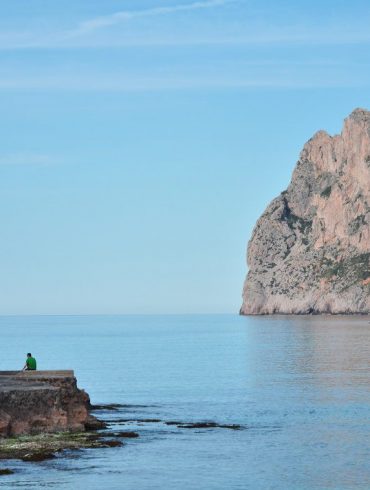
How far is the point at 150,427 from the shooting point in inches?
1661

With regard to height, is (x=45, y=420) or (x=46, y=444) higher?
(x=45, y=420)

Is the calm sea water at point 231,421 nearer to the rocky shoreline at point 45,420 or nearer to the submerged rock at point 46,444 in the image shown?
the submerged rock at point 46,444

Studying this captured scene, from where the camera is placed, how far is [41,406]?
3606 centimetres

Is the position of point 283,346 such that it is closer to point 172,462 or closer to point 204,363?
point 204,363

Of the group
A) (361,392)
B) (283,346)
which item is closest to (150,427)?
(361,392)

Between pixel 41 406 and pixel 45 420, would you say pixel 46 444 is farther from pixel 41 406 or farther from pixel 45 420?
pixel 41 406

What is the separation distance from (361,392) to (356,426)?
14631 millimetres

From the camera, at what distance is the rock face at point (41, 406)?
35375 millimetres

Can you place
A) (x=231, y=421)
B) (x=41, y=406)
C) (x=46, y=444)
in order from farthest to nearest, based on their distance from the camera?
(x=231, y=421), (x=41, y=406), (x=46, y=444)

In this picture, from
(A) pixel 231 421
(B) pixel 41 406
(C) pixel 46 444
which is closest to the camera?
(C) pixel 46 444

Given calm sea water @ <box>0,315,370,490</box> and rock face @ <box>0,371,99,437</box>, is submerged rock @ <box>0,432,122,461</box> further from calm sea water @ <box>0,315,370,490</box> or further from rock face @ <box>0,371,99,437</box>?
calm sea water @ <box>0,315,370,490</box>

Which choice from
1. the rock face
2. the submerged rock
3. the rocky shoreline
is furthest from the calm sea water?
the rock face

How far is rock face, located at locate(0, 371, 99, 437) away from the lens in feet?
Result: 116

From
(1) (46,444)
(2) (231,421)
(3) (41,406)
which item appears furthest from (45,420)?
(2) (231,421)
